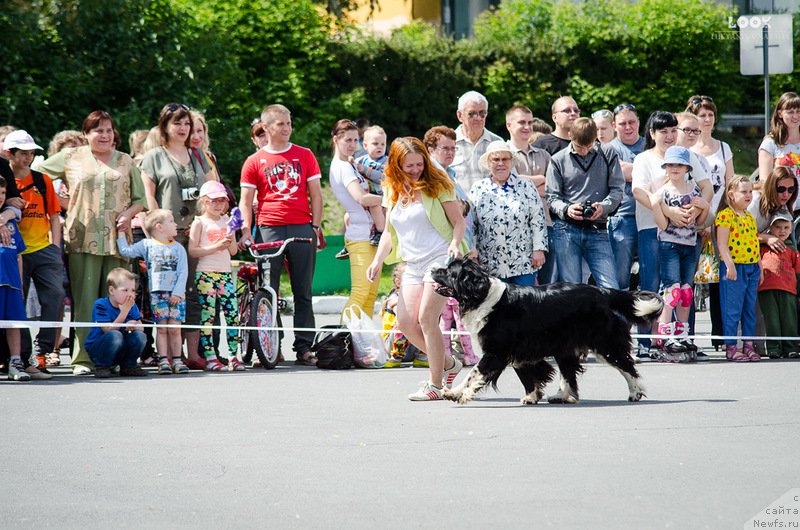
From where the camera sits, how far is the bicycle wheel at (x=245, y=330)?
40.2 feet

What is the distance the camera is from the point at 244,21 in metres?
28.4

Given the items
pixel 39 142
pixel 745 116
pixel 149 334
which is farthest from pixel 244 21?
pixel 149 334

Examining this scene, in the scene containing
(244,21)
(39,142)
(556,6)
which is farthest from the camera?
(556,6)

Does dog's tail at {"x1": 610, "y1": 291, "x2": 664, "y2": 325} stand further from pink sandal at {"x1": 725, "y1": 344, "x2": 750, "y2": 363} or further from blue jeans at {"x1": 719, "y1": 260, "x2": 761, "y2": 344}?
blue jeans at {"x1": 719, "y1": 260, "x2": 761, "y2": 344}

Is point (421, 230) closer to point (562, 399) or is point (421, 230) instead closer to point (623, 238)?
point (562, 399)

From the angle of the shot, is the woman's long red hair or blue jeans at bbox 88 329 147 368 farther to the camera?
blue jeans at bbox 88 329 147 368

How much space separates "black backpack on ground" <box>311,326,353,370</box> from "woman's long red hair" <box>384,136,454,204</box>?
2.55 meters

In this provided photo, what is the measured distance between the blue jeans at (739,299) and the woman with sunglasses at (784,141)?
1282 millimetres

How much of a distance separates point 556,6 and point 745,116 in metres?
5.24

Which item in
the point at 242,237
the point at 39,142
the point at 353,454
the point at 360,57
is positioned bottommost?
the point at 353,454

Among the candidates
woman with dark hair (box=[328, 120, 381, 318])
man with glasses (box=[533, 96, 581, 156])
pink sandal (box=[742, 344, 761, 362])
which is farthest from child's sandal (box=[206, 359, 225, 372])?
pink sandal (box=[742, 344, 761, 362])

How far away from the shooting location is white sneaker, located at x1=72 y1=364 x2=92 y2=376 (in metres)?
11.6

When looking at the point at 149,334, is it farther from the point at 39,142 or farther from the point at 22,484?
the point at 39,142

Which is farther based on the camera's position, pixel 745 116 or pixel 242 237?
pixel 745 116
